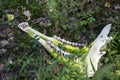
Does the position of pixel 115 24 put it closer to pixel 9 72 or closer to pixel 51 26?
pixel 51 26

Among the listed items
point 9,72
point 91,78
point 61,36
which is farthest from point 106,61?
point 9,72

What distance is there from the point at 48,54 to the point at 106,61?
742 millimetres

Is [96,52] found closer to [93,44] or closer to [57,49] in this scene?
[93,44]

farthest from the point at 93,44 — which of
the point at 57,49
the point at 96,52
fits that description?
the point at 57,49

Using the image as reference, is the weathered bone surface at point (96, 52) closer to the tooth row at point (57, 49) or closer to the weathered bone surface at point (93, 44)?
the weathered bone surface at point (93, 44)

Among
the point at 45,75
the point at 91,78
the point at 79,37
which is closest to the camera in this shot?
the point at 45,75

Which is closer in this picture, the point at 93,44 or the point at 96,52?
the point at 96,52

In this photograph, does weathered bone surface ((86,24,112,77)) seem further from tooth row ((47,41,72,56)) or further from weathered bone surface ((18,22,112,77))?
tooth row ((47,41,72,56))

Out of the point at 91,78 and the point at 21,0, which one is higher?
the point at 21,0

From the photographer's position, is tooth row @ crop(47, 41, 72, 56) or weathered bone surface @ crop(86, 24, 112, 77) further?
tooth row @ crop(47, 41, 72, 56)

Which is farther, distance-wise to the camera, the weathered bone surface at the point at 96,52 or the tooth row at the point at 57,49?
the tooth row at the point at 57,49

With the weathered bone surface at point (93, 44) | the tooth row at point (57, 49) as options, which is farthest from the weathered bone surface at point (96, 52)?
the tooth row at point (57, 49)

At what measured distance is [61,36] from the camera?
225 inches

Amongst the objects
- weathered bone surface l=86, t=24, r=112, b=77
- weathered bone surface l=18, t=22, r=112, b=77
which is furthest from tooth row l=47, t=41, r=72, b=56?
weathered bone surface l=86, t=24, r=112, b=77
